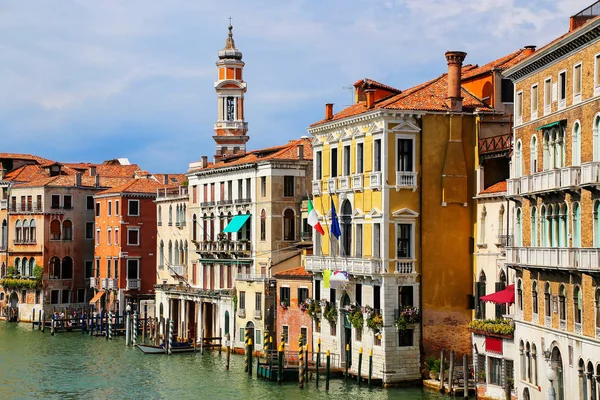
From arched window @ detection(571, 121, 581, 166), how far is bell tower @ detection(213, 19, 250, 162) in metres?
48.9

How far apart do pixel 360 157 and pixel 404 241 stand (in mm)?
3521

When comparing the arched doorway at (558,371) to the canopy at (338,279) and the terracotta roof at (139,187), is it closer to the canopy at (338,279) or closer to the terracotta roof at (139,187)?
the canopy at (338,279)

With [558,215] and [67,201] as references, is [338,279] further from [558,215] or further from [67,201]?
[67,201]

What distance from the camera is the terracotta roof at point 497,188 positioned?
1458 inches

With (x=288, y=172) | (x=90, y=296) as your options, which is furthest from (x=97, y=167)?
(x=288, y=172)

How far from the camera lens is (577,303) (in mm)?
27516

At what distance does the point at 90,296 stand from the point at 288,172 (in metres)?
26.1

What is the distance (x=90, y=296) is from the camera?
74.0m

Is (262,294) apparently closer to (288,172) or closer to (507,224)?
(288,172)

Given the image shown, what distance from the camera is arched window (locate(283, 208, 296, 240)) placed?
5228 cm

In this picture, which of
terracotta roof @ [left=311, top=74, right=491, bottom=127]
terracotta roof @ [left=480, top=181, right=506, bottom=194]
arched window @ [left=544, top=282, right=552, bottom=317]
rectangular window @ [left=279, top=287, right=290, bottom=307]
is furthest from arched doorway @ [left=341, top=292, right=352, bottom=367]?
arched window @ [left=544, top=282, right=552, bottom=317]

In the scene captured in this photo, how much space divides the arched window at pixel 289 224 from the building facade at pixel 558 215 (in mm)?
20488

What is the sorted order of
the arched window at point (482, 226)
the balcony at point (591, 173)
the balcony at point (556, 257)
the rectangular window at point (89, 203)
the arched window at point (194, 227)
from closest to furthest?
the balcony at point (591, 173)
the balcony at point (556, 257)
the arched window at point (482, 226)
the arched window at point (194, 227)
the rectangular window at point (89, 203)

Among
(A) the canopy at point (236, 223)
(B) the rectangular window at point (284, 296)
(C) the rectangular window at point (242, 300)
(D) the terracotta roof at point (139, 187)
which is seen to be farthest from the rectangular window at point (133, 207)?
(B) the rectangular window at point (284, 296)
